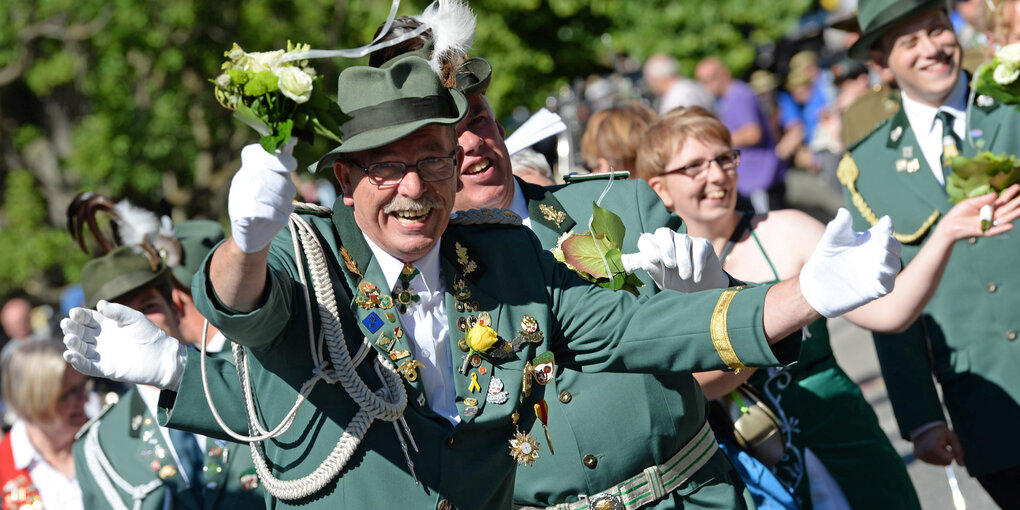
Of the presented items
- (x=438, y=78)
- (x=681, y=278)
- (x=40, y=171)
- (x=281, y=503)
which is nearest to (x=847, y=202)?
(x=681, y=278)

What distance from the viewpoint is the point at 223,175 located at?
1561 centimetres

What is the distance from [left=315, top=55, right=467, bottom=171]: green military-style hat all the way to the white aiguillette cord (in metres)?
0.27

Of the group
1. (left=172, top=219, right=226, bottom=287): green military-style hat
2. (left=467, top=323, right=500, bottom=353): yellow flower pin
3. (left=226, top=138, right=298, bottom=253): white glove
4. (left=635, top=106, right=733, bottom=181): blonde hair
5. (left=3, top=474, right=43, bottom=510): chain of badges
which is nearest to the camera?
(left=226, top=138, right=298, bottom=253): white glove

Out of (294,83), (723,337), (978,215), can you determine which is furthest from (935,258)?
(294,83)

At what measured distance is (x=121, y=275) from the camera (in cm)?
506

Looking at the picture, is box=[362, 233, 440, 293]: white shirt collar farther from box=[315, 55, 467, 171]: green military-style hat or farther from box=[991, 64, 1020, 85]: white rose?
box=[991, 64, 1020, 85]: white rose

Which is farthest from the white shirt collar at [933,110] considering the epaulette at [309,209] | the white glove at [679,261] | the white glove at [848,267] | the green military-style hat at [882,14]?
the epaulette at [309,209]

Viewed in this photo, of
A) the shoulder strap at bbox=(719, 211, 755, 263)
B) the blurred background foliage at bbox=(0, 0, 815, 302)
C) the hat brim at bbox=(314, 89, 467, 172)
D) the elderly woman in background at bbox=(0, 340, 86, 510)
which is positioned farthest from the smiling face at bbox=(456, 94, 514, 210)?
the blurred background foliage at bbox=(0, 0, 815, 302)

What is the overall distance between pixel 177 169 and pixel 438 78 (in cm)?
1299

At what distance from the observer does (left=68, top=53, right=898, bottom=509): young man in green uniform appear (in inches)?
112

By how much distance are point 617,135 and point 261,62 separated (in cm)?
328

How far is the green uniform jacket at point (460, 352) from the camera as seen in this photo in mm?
2846

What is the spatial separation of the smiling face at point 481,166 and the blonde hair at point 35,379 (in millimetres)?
2478

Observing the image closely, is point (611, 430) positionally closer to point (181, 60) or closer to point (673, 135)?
point (673, 135)
